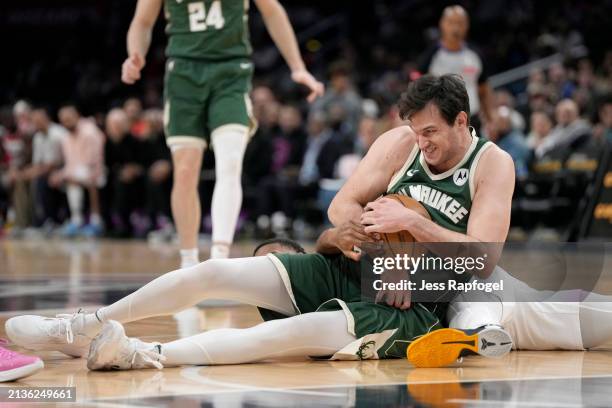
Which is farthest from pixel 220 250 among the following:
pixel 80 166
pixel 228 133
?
pixel 80 166

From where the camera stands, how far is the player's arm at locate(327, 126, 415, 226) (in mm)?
4551

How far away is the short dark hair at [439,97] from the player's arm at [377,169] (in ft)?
0.80

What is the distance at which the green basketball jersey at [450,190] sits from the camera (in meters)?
4.38

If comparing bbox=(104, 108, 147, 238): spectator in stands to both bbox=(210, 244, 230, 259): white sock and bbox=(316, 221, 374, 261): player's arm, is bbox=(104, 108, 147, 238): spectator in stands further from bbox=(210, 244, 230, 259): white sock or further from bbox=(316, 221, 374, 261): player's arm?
bbox=(316, 221, 374, 261): player's arm

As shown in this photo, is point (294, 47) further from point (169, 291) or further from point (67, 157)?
point (67, 157)

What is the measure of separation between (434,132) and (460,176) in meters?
0.23

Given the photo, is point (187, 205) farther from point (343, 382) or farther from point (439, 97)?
point (343, 382)

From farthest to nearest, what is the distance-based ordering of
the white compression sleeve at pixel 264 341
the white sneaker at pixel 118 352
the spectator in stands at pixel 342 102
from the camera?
1. the spectator in stands at pixel 342 102
2. the white compression sleeve at pixel 264 341
3. the white sneaker at pixel 118 352

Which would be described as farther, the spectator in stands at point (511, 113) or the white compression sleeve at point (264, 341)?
the spectator in stands at point (511, 113)

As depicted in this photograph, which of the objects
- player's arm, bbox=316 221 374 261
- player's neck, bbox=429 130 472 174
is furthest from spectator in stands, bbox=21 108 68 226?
player's neck, bbox=429 130 472 174

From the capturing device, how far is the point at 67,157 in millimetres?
Result: 16953

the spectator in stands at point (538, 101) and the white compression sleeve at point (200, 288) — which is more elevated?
the spectator in stands at point (538, 101)

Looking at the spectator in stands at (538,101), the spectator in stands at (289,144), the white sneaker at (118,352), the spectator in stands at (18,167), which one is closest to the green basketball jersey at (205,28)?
the white sneaker at (118,352)

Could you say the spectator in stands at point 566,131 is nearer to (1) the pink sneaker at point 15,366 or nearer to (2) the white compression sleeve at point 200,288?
(2) the white compression sleeve at point 200,288
